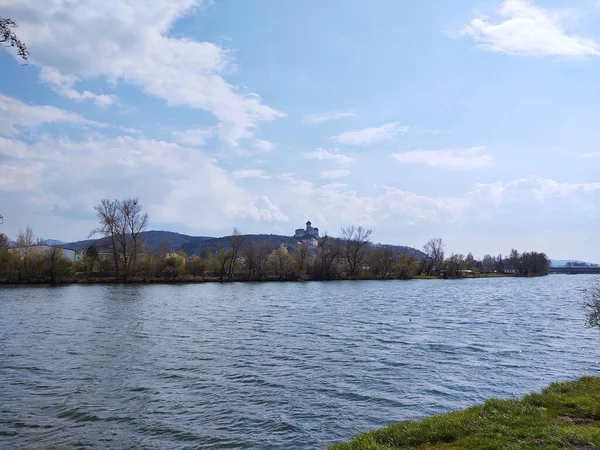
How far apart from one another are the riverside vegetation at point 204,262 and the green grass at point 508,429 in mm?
93870

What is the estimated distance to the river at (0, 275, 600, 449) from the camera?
1430 cm

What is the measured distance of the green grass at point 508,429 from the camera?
10125mm

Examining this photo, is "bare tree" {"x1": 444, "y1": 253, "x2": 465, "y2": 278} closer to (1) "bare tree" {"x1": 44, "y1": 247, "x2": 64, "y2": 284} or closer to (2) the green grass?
(1) "bare tree" {"x1": 44, "y1": 247, "x2": 64, "y2": 284}

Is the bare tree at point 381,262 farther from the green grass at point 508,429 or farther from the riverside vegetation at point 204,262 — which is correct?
the green grass at point 508,429

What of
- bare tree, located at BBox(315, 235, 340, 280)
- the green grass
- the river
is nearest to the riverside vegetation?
bare tree, located at BBox(315, 235, 340, 280)

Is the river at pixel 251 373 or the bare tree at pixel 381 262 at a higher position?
the bare tree at pixel 381 262

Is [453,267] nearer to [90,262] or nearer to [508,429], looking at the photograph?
[90,262]

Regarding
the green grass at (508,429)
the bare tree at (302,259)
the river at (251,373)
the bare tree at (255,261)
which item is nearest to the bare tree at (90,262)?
the bare tree at (255,261)

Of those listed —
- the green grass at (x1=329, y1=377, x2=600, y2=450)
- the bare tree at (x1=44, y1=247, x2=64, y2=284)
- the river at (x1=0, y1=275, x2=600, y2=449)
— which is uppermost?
the bare tree at (x1=44, y1=247, x2=64, y2=284)

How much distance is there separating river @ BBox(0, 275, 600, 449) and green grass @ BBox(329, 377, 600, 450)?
2524 mm

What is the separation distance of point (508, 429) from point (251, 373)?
1246 cm

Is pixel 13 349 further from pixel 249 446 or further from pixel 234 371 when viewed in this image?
pixel 249 446

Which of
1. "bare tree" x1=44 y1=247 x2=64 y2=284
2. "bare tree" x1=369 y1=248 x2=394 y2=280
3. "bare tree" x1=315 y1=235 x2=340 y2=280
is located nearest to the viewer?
"bare tree" x1=44 y1=247 x2=64 y2=284

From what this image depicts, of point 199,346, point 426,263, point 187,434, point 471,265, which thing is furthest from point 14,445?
point 471,265
